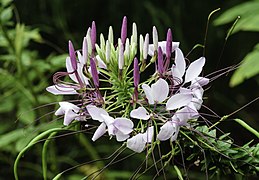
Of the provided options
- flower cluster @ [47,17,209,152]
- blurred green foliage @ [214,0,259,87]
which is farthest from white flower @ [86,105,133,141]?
blurred green foliage @ [214,0,259,87]

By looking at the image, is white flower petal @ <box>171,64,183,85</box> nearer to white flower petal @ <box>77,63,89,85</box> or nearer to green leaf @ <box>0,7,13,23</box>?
white flower petal @ <box>77,63,89,85</box>

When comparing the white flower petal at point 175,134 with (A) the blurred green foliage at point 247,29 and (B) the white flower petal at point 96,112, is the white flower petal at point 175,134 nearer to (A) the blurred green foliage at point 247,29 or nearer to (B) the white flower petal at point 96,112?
(B) the white flower petal at point 96,112

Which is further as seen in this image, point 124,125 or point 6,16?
point 6,16

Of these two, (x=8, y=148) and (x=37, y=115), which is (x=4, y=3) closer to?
(x=37, y=115)

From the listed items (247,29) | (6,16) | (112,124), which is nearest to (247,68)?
(247,29)

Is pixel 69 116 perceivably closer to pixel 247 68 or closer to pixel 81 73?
pixel 81 73

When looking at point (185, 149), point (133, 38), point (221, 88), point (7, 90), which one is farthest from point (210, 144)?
point (221, 88)
